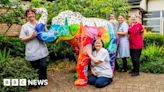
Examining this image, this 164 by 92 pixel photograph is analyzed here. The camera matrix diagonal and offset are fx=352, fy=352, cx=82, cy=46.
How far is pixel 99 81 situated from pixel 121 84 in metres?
0.61

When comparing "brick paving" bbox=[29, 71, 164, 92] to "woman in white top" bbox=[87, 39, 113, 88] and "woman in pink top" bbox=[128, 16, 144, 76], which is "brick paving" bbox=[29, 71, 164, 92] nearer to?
"woman in white top" bbox=[87, 39, 113, 88]

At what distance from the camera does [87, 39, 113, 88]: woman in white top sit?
26.1 ft

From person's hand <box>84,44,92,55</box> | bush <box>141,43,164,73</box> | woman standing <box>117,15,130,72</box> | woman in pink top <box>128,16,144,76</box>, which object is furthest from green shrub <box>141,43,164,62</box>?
person's hand <box>84,44,92,55</box>

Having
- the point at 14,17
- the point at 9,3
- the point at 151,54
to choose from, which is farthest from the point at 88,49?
the point at 151,54

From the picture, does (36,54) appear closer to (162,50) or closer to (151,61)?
(151,61)

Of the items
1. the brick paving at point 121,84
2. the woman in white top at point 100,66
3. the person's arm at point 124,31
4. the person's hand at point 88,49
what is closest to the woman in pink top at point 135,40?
the person's arm at point 124,31

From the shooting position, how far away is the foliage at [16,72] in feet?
24.3

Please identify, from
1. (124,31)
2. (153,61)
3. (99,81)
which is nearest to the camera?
(99,81)

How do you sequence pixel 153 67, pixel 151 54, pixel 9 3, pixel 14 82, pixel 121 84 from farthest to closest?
pixel 151 54, pixel 9 3, pixel 153 67, pixel 121 84, pixel 14 82

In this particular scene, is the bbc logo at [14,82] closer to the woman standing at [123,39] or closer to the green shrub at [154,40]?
the woman standing at [123,39]

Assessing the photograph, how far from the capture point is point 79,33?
27.2 feet

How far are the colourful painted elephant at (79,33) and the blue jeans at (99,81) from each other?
0.14m

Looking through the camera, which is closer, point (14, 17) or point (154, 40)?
point (14, 17)

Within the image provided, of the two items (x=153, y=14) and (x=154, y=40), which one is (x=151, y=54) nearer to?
(x=154, y=40)
